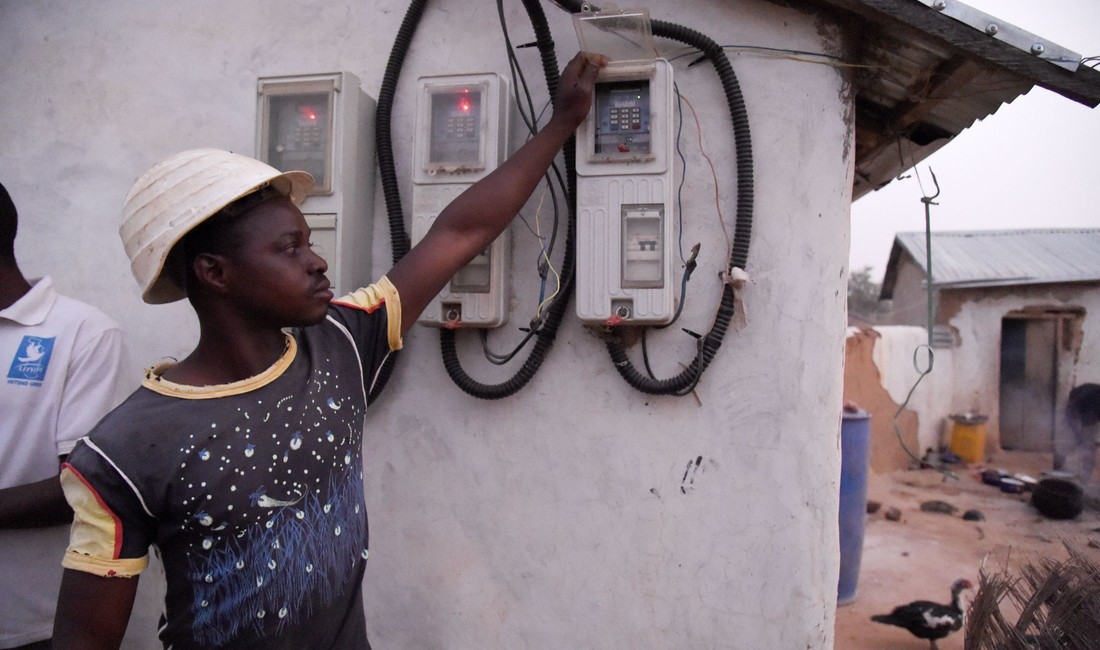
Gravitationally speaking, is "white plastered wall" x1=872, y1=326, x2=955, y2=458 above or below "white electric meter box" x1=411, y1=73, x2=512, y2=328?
below

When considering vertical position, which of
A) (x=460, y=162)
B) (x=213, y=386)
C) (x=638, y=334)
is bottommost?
(x=213, y=386)

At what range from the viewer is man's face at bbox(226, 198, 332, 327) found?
57.3 inches

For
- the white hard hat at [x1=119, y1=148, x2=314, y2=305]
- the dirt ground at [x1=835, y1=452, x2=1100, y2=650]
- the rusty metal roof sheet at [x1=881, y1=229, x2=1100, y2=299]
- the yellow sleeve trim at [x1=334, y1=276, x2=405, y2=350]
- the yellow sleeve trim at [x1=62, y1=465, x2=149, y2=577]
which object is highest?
the rusty metal roof sheet at [x1=881, y1=229, x2=1100, y2=299]

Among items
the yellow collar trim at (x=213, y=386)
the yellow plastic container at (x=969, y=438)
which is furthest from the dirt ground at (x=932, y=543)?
the yellow collar trim at (x=213, y=386)

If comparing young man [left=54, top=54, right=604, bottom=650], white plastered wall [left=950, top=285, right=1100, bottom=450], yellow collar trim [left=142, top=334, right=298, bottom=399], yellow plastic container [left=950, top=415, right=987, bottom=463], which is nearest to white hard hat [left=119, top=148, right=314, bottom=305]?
young man [left=54, top=54, right=604, bottom=650]

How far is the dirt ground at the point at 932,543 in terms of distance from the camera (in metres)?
5.20

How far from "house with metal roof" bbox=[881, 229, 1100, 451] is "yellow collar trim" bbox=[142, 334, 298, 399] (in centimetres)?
1187

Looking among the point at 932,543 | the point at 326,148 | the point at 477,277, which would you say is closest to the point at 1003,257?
the point at 932,543

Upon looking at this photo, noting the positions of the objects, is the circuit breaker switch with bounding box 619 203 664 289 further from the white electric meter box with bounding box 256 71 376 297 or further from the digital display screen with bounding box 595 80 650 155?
the white electric meter box with bounding box 256 71 376 297

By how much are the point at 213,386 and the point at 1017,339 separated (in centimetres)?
1409

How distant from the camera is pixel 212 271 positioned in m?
1.46

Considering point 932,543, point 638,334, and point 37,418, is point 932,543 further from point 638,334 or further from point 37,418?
point 37,418

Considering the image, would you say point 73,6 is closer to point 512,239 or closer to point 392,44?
point 392,44

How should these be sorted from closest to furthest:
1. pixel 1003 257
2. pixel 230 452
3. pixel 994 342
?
pixel 230 452
pixel 994 342
pixel 1003 257
